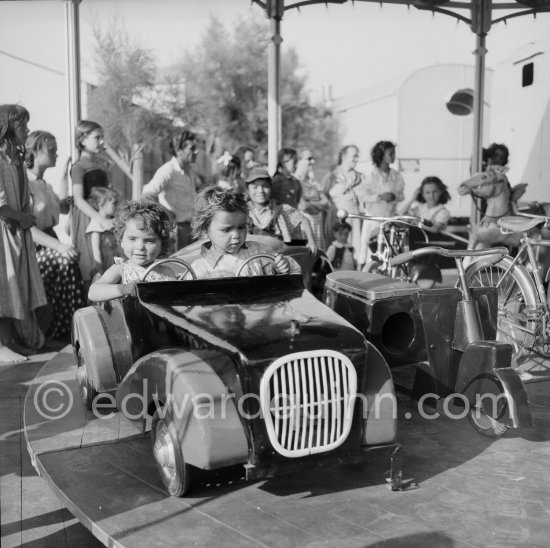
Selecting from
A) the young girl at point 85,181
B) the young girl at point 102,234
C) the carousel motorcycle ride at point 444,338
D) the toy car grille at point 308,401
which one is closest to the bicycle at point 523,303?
the carousel motorcycle ride at point 444,338

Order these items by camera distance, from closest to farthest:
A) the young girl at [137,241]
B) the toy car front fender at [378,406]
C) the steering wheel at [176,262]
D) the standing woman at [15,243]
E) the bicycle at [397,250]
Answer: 1. the toy car front fender at [378,406]
2. the steering wheel at [176,262]
3. the young girl at [137,241]
4. the standing woman at [15,243]
5. the bicycle at [397,250]

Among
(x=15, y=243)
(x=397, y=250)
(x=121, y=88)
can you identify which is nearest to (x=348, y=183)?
(x=397, y=250)

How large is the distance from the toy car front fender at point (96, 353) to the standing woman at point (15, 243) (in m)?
2.18

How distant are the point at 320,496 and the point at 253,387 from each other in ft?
2.10

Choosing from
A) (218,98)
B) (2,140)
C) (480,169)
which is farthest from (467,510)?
(218,98)

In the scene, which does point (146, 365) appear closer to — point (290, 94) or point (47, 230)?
point (47, 230)

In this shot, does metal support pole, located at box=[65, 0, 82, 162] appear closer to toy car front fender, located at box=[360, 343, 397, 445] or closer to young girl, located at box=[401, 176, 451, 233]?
young girl, located at box=[401, 176, 451, 233]

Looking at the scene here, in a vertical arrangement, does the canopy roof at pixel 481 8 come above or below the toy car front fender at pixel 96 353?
above

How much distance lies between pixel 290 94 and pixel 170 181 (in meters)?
47.4

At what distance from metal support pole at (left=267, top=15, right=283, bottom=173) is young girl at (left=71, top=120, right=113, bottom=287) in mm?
2543

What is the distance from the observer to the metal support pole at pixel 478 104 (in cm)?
991

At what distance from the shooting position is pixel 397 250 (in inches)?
291

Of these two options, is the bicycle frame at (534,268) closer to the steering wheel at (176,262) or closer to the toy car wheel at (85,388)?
the steering wheel at (176,262)

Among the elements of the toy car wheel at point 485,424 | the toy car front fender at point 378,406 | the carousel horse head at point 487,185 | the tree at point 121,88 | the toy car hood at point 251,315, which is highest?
the tree at point 121,88
